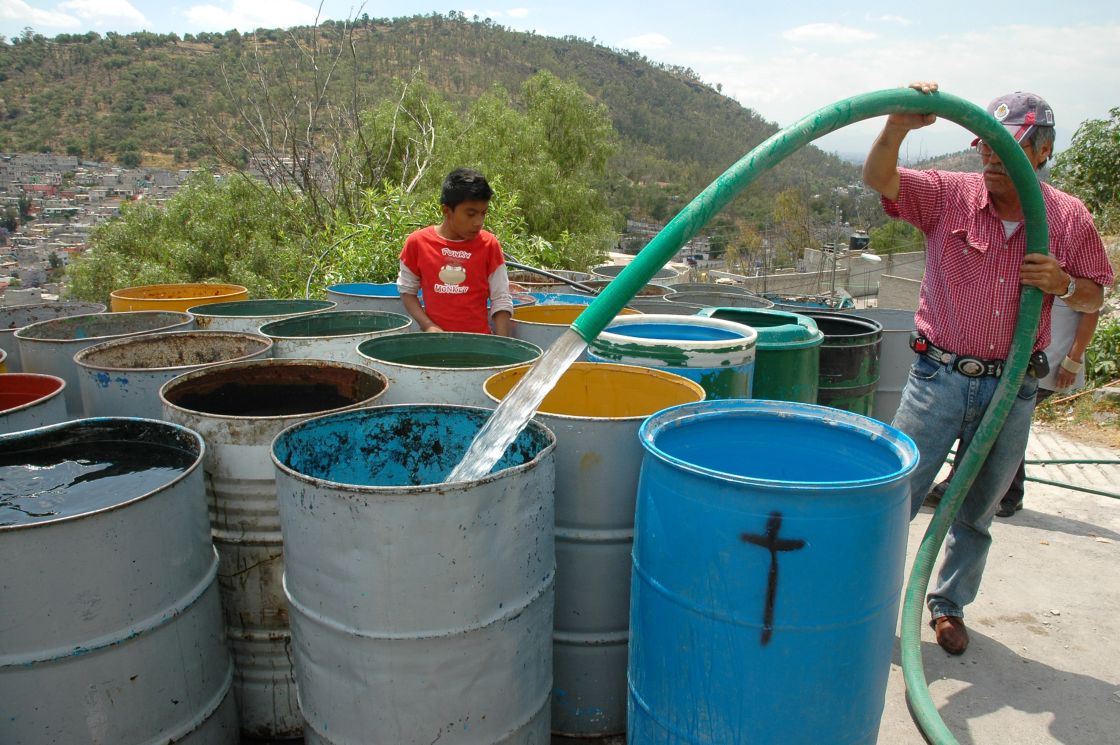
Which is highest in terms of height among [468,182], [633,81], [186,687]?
[633,81]

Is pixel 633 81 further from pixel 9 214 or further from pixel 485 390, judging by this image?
pixel 485 390

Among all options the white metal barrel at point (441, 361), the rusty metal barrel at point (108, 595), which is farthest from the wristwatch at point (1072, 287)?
the rusty metal barrel at point (108, 595)

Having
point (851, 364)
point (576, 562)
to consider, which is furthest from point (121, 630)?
point (851, 364)

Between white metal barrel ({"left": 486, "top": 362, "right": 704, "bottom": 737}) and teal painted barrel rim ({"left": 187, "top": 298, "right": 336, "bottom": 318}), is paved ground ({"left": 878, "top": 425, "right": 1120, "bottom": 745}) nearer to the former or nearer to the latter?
white metal barrel ({"left": 486, "top": 362, "right": 704, "bottom": 737})

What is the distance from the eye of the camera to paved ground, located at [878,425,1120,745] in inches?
107

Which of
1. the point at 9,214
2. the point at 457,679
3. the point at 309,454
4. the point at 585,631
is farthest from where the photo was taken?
the point at 9,214

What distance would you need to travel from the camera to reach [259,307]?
4.07 metres

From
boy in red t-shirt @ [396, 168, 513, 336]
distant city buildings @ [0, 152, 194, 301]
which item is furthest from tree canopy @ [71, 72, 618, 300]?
distant city buildings @ [0, 152, 194, 301]

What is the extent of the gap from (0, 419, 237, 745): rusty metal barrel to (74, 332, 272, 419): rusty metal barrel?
0.29m

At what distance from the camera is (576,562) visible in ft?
7.50

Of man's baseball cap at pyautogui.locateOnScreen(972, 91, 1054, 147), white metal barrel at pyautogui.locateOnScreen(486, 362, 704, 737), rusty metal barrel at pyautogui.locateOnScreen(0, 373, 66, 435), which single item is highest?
man's baseball cap at pyautogui.locateOnScreen(972, 91, 1054, 147)

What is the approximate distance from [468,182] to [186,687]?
2380 millimetres

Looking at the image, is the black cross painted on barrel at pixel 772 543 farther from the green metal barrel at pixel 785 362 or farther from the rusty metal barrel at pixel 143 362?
the rusty metal barrel at pixel 143 362

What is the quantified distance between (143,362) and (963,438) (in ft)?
11.0
